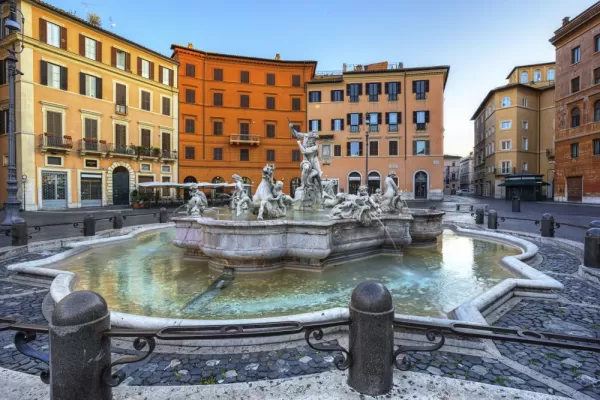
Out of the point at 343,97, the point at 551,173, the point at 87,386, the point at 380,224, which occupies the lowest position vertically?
the point at 87,386

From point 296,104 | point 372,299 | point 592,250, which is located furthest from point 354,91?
point 372,299

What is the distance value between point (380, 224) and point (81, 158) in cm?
2782

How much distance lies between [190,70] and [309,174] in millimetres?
30385

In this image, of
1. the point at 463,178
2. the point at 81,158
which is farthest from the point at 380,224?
the point at 463,178

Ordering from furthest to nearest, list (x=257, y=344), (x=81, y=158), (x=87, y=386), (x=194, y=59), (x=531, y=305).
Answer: (x=194, y=59), (x=81, y=158), (x=531, y=305), (x=257, y=344), (x=87, y=386)

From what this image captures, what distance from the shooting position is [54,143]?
2442cm

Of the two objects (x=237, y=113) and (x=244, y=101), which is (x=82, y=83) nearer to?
(x=237, y=113)

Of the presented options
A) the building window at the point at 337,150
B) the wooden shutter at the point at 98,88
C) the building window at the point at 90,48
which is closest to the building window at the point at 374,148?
the building window at the point at 337,150

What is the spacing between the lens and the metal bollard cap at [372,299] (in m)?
2.24

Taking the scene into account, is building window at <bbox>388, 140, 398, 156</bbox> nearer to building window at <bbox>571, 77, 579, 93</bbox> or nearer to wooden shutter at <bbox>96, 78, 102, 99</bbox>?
building window at <bbox>571, 77, 579, 93</bbox>

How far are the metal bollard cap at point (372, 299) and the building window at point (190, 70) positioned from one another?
125 feet

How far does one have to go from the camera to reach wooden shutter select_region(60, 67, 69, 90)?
2498 cm

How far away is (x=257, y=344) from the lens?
335 cm

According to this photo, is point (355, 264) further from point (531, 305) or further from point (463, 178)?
point (463, 178)
